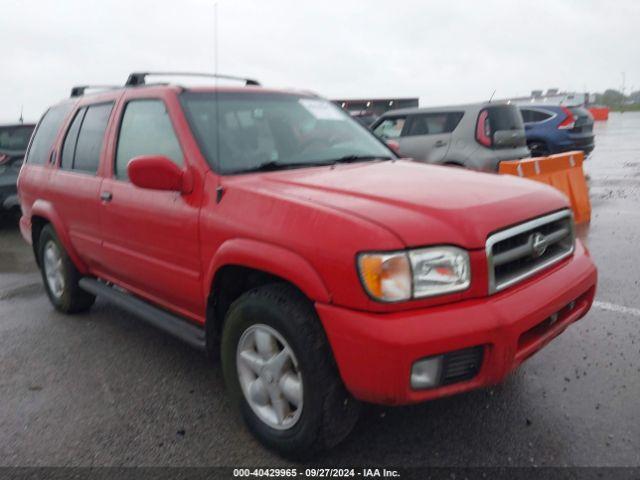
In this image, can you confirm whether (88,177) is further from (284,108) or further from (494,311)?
(494,311)

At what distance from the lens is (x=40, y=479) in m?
2.64

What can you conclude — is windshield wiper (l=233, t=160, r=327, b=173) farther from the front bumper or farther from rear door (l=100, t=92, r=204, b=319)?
the front bumper

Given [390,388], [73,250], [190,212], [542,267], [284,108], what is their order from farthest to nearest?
[73,250]
[284,108]
[190,212]
[542,267]
[390,388]

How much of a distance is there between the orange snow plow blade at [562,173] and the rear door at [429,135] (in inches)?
70.1

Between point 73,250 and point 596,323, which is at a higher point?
point 73,250

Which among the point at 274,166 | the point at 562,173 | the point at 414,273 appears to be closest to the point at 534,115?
the point at 562,173

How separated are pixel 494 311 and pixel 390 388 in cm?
54

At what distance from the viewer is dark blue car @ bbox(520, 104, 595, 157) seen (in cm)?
1272

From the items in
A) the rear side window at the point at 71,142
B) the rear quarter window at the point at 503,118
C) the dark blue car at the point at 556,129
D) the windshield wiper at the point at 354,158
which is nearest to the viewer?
the windshield wiper at the point at 354,158

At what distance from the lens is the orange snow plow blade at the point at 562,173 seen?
7.18 meters

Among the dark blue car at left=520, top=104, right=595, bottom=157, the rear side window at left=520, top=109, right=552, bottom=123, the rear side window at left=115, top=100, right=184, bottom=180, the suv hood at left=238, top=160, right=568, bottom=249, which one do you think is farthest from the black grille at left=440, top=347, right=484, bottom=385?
the rear side window at left=520, top=109, right=552, bottom=123

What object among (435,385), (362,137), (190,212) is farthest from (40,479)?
(362,137)

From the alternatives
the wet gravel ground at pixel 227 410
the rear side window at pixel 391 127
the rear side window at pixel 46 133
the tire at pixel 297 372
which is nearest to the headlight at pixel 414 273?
the tire at pixel 297 372

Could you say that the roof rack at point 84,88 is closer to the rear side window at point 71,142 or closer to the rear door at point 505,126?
the rear side window at point 71,142
